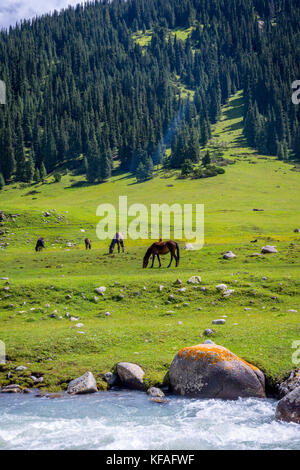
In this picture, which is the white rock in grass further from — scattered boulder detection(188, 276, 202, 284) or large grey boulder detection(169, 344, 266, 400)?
large grey boulder detection(169, 344, 266, 400)

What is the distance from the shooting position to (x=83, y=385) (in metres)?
12.6

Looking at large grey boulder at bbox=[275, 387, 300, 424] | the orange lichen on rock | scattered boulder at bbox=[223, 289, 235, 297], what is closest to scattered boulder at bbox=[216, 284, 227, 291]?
scattered boulder at bbox=[223, 289, 235, 297]

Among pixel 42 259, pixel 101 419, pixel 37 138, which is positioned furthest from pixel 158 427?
pixel 37 138

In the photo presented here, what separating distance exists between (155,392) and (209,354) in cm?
208

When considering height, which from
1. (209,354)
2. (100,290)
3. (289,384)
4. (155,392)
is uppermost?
(209,354)

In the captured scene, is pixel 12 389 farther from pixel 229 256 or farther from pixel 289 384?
pixel 229 256

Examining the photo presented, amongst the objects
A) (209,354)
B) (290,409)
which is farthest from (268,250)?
(290,409)

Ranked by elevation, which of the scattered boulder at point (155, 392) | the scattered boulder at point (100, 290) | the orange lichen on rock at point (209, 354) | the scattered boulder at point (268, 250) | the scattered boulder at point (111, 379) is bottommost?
the scattered boulder at point (268, 250)

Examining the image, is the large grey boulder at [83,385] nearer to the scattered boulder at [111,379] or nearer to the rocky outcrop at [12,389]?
the scattered boulder at [111,379]

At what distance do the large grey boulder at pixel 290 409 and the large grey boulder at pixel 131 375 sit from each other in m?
4.37

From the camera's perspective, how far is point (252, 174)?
135875 millimetres

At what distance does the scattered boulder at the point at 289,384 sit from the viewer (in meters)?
11.8

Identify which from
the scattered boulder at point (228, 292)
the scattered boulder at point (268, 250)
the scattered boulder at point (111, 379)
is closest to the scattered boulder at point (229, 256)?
the scattered boulder at point (268, 250)

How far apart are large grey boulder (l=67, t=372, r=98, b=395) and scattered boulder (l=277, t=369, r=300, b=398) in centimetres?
574
